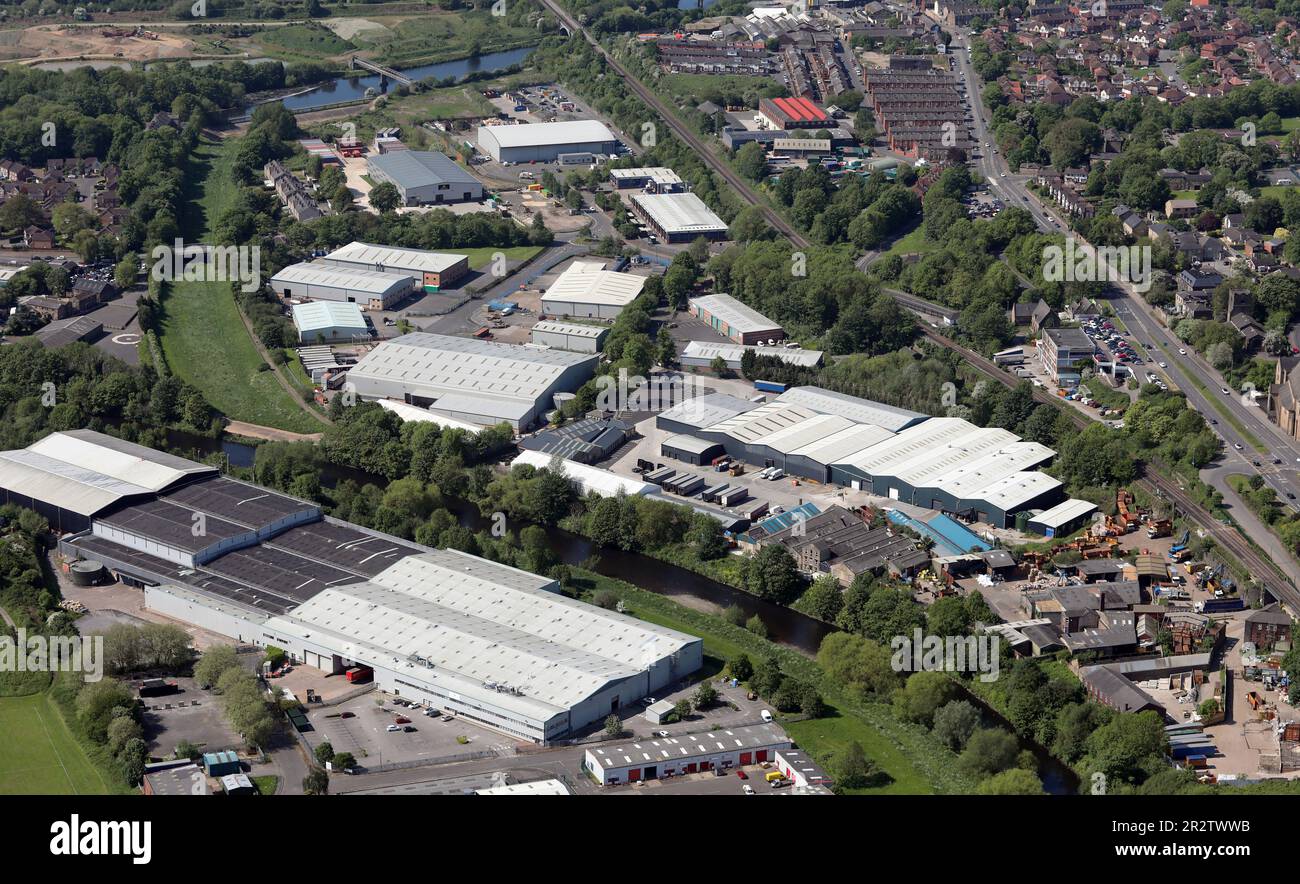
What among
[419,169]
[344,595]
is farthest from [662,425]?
[419,169]

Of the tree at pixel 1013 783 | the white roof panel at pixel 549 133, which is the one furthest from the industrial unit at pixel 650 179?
the tree at pixel 1013 783

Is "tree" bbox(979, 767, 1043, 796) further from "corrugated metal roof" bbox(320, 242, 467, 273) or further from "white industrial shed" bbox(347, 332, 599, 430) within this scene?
"corrugated metal roof" bbox(320, 242, 467, 273)

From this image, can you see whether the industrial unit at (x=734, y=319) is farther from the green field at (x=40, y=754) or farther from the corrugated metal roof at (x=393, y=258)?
the green field at (x=40, y=754)

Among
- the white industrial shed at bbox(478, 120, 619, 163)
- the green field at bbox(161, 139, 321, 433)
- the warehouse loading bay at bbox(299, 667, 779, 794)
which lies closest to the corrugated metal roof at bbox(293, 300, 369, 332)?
the green field at bbox(161, 139, 321, 433)

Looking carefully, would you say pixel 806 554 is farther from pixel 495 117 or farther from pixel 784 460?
pixel 495 117

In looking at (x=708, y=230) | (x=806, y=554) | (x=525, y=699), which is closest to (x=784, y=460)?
(x=806, y=554)
